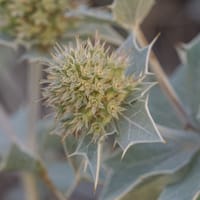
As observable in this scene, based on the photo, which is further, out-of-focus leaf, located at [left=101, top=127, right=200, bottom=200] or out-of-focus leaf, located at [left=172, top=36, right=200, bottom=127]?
out-of-focus leaf, located at [left=172, top=36, right=200, bottom=127]

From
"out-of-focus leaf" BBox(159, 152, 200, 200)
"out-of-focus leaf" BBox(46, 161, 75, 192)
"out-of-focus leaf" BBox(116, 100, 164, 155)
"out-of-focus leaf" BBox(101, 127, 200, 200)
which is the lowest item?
"out-of-focus leaf" BBox(159, 152, 200, 200)

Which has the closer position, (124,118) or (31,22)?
(124,118)

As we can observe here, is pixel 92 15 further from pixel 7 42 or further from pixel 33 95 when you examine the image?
pixel 33 95

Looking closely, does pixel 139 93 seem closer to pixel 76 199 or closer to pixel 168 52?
pixel 76 199

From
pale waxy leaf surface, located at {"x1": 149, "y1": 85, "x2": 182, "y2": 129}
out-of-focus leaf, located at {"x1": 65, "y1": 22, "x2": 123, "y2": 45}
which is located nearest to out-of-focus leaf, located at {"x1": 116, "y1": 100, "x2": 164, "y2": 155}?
pale waxy leaf surface, located at {"x1": 149, "y1": 85, "x2": 182, "y2": 129}

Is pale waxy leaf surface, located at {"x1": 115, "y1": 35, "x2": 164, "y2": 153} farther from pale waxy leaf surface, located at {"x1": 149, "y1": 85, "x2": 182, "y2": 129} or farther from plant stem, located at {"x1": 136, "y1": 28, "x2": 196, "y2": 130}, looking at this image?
pale waxy leaf surface, located at {"x1": 149, "y1": 85, "x2": 182, "y2": 129}

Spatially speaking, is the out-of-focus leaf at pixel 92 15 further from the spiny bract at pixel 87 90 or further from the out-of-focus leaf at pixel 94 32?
the spiny bract at pixel 87 90

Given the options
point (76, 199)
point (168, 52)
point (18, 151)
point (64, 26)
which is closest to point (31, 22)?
point (64, 26)
